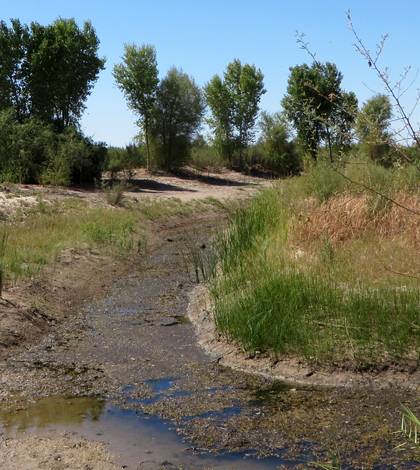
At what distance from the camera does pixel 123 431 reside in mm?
5234

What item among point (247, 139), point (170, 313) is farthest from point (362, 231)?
point (247, 139)

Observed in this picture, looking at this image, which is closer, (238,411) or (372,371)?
(238,411)

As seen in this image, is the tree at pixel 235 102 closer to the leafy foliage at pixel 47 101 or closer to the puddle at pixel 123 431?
the leafy foliage at pixel 47 101

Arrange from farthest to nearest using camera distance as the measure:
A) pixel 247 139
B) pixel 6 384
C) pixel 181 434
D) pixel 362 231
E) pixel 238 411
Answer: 1. pixel 247 139
2. pixel 362 231
3. pixel 6 384
4. pixel 238 411
5. pixel 181 434

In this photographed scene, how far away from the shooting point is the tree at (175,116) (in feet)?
124

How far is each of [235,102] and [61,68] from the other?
57.9 feet

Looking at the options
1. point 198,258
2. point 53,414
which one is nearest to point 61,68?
point 198,258

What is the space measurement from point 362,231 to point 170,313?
4.15 m

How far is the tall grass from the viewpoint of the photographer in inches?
271

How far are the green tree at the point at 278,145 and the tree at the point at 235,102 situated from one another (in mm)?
1541

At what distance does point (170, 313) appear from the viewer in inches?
374

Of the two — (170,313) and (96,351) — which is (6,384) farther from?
(170,313)

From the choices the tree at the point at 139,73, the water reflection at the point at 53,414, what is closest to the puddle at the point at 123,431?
the water reflection at the point at 53,414

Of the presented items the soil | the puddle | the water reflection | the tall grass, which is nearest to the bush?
the tall grass
